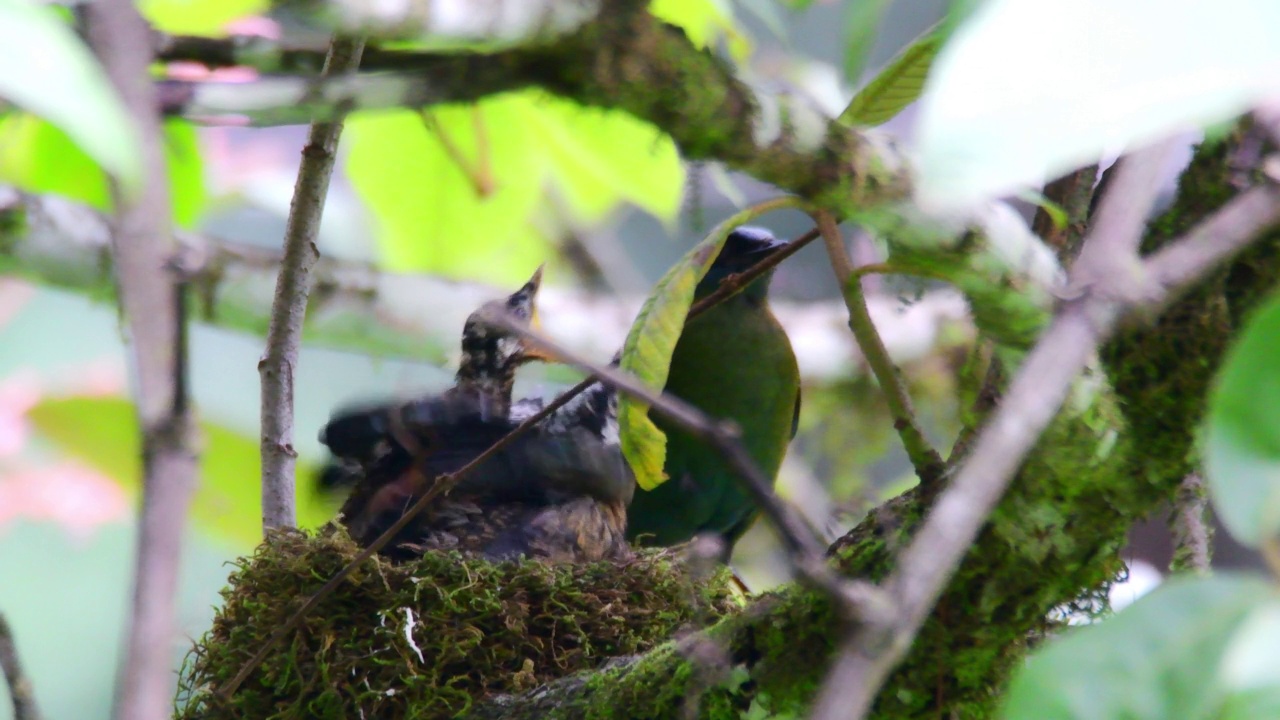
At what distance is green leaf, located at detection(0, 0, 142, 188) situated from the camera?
474mm

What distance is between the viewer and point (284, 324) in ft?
5.90

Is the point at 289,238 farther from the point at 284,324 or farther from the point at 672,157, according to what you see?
the point at 672,157

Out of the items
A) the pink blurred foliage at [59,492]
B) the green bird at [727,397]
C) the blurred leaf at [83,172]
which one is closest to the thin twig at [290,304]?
the blurred leaf at [83,172]

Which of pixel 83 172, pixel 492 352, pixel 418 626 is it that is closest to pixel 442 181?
pixel 492 352

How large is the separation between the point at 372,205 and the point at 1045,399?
1.82 meters

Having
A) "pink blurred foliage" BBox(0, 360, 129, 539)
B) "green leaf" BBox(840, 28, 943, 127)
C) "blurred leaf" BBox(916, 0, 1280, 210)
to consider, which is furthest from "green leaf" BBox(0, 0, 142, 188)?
"pink blurred foliage" BBox(0, 360, 129, 539)

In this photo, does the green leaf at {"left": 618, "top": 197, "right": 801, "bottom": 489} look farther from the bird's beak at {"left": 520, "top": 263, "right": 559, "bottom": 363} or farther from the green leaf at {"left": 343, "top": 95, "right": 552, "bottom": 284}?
the bird's beak at {"left": 520, "top": 263, "right": 559, "bottom": 363}

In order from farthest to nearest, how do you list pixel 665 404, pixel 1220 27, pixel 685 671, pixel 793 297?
pixel 793 297, pixel 685 671, pixel 665 404, pixel 1220 27

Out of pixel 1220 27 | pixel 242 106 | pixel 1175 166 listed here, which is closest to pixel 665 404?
pixel 1220 27

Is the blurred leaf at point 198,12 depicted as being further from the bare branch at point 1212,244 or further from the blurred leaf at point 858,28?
the bare branch at point 1212,244

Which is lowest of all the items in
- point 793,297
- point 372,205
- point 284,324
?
point 284,324

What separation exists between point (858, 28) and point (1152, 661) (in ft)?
1.85

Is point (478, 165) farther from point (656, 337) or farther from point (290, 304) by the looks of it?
point (656, 337)

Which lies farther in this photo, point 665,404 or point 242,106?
point 242,106
